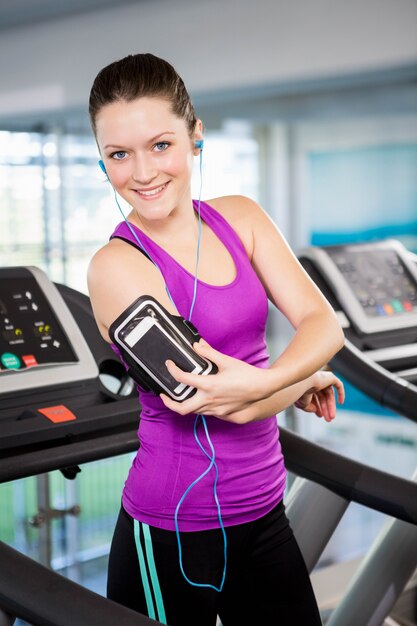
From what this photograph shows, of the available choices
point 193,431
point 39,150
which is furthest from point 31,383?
point 39,150

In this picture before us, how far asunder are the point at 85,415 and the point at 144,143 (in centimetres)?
65

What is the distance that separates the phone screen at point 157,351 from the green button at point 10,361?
630mm

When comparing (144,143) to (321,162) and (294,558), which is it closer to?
(294,558)

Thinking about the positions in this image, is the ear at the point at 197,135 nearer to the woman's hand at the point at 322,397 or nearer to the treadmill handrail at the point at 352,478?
the woman's hand at the point at 322,397

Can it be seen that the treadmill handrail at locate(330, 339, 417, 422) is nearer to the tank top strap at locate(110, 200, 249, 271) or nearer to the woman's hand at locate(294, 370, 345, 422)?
the woman's hand at locate(294, 370, 345, 422)

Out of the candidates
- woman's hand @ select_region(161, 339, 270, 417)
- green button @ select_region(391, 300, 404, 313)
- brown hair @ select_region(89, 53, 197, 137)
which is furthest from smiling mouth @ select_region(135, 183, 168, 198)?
green button @ select_region(391, 300, 404, 313)

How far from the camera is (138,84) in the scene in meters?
1.11

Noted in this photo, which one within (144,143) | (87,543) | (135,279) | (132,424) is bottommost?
(87,543)

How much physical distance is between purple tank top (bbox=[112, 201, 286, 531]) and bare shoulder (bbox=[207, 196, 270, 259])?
56 millimetres

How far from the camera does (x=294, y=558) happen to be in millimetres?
1254

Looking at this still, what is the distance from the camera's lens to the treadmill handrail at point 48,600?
1.07m

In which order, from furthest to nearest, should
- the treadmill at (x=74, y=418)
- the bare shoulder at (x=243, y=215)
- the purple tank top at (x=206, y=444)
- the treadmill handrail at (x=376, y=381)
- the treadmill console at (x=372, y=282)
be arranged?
the treadmill console at (x=372, y=282), the treadmill handrail at (x=376, y=381), the treadmill at (x=74, y=418), the bare shoulder at (x=243, y=215), the purple tank top at (x=206, y=444)

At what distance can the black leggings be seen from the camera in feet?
3.85

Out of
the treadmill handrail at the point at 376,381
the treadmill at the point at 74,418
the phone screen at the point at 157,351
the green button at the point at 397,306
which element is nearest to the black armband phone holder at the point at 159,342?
Answer: the phone screen at the point at 157,351
